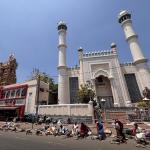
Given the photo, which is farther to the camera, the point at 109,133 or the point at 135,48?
the point at 135,48

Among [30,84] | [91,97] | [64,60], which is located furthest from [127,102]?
[30,84]

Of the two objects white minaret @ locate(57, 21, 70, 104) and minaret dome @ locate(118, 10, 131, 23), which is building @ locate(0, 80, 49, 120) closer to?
white minaret @ locate(57, 21, 70, 104)

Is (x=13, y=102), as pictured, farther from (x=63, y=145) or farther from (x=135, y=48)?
(x=135, y=48)

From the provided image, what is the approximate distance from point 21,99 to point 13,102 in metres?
2.28

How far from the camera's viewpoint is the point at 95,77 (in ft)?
115

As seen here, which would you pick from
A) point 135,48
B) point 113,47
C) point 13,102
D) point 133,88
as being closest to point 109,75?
point 133,88

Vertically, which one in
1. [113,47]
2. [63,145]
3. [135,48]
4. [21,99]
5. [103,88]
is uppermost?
[113,47]

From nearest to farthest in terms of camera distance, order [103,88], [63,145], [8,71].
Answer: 1. [63,145]
2. [103,88]
3. [8,71]

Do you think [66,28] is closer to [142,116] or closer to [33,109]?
[33,109]

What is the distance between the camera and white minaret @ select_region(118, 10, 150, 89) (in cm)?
3256

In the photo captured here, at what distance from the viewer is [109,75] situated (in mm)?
34188

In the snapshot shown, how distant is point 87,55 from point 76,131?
25.0 m

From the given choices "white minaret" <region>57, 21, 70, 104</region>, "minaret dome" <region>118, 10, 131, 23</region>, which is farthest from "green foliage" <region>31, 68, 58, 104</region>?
"minaret dome" <region>118, 10, 131, 23</region>

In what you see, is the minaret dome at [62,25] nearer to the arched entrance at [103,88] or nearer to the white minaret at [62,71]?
the white minaret at [62,71]
